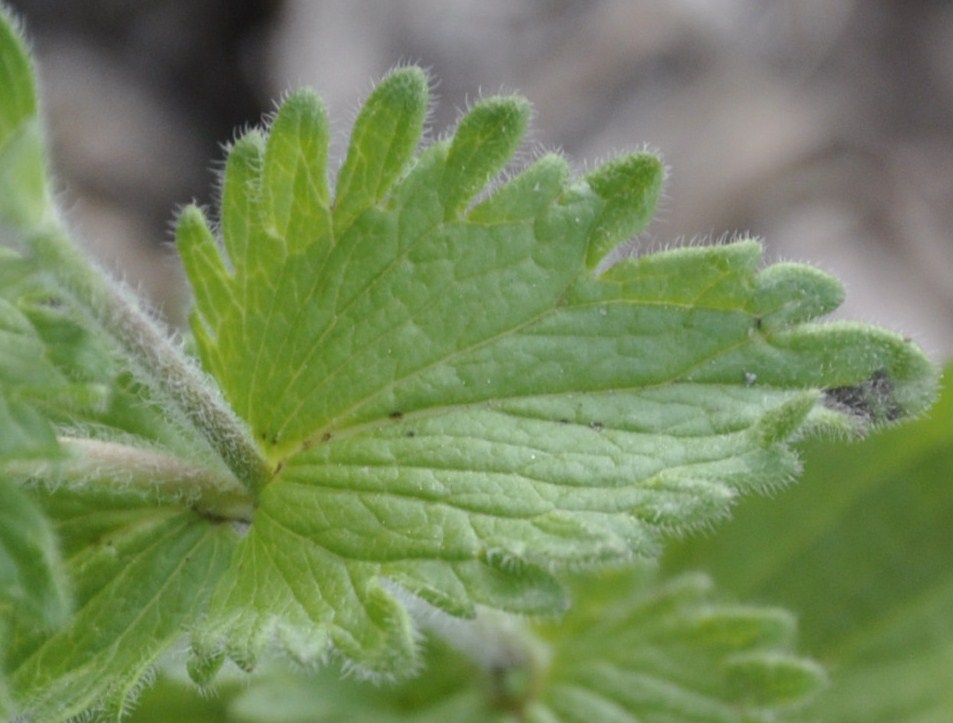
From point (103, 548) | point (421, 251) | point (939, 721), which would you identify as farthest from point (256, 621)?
point (939, 721)

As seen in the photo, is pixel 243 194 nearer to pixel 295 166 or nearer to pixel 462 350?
pixel 295 166

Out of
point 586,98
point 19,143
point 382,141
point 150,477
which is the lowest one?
point 150,477

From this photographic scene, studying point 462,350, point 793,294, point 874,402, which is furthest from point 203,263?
point 874,402

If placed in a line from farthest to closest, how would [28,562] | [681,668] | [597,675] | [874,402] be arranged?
1. [597,675]
2. [681,668]
3. [874,402]
4. [28,562]

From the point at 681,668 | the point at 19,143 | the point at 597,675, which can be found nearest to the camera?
the point at 19,143

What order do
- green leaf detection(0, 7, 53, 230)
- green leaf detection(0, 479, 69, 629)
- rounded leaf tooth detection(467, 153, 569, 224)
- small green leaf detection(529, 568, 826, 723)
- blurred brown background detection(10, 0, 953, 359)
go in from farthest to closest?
1. blurred brown background detection(10, 0, 953, 359)
2. small green leaf detection(529, 568, 826, 723)
3. rounded leaf tooth detection(467, 153, 569, 224)
4. green leaf detection(0, 479, 69, 629)
5. green leaf detection(0, 7, 53, 230)

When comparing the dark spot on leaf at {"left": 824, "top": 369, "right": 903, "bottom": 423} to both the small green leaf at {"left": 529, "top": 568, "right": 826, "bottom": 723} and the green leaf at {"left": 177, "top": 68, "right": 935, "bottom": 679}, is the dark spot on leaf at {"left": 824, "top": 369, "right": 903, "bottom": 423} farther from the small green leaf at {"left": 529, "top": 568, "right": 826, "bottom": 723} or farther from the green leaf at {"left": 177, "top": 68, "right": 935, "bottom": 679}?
the small green leaf at {"left": 529, "top": 568, "right": 826, "bottom": 723}

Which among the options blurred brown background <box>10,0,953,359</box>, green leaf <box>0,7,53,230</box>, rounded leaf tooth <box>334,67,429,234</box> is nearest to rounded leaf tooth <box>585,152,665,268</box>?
rounded leaf tooth <box>334,67,429,234</box>
